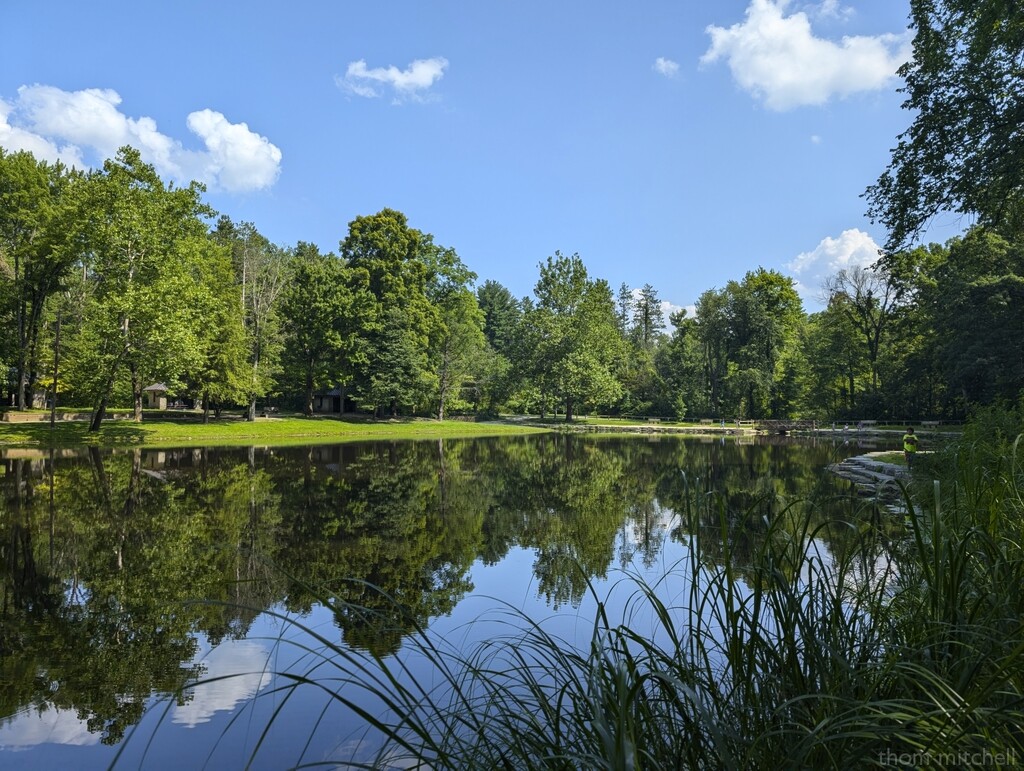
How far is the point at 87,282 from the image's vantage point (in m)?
33.0

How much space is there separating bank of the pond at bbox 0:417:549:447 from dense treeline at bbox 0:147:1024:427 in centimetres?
134

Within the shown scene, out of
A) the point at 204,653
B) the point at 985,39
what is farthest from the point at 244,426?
the point at 985,39

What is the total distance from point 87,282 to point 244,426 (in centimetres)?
1243

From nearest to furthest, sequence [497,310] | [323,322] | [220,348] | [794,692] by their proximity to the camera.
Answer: [794,692], [220,348], [323,322], [497,310]

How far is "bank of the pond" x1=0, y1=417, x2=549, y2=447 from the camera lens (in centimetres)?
2438

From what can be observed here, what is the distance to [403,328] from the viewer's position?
40188 mm

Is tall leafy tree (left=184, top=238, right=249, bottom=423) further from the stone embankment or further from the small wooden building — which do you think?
the stone embankment

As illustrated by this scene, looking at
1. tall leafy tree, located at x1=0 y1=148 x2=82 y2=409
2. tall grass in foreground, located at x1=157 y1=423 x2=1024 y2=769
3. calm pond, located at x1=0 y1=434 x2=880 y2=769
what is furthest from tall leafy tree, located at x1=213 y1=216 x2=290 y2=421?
tall grass in foreground, located at x1=157 y1=423 x2=1024 y2=769

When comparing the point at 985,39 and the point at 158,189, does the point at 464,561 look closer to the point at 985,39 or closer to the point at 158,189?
the point at 985,39

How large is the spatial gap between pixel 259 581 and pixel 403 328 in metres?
34.3

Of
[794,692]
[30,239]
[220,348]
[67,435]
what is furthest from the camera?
[220,348]

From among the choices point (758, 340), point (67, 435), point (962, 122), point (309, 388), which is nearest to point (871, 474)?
point (962, 122)

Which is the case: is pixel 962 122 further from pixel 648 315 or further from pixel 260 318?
pixel 648 315

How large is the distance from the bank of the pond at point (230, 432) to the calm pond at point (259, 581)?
904 centimetres
